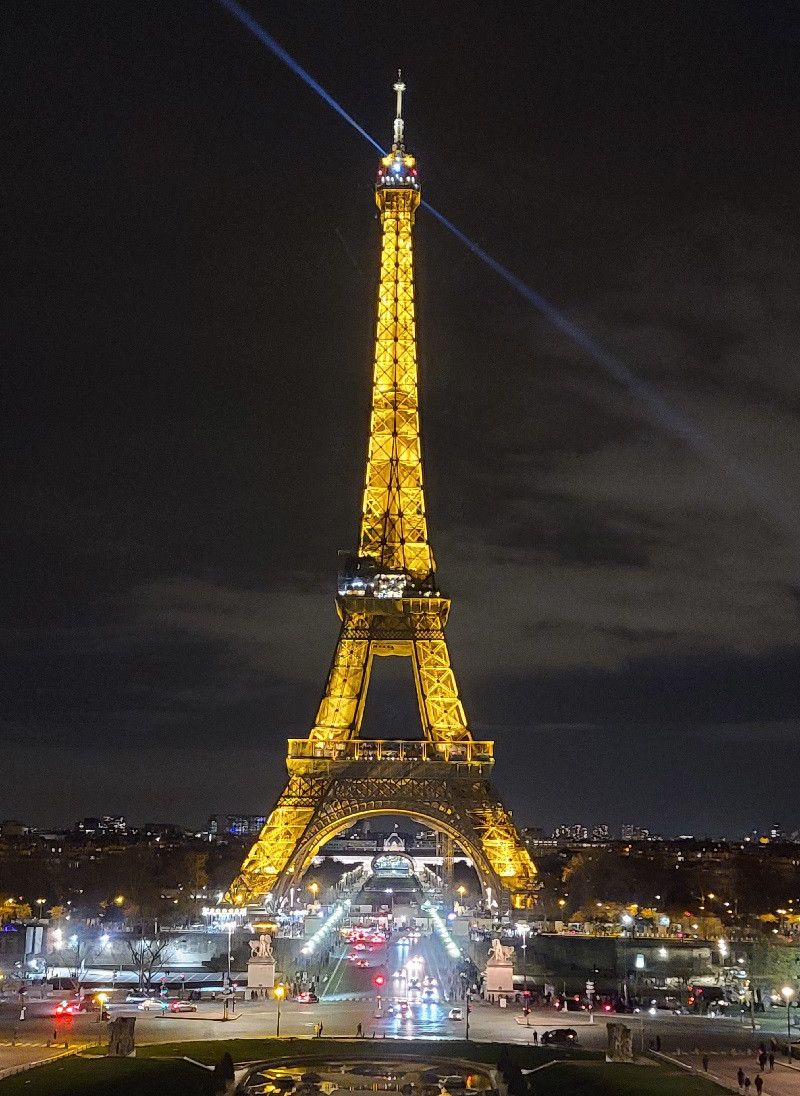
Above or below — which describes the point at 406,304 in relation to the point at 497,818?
above

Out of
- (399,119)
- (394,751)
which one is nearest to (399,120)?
(399,119)

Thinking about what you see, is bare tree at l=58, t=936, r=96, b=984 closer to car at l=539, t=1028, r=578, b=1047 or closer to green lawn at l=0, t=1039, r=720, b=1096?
green lawn at l=0, t=1039, r=720, b=1096

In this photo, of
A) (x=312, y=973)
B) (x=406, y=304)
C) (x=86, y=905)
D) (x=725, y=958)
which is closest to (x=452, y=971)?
(x=312, y=973)

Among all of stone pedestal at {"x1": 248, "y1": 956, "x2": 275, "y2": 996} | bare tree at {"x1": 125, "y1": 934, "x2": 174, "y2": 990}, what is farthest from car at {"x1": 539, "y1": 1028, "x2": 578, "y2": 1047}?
bare tree at {"x1": 125, "y1": 934, "x2": 174, "y2": 990}

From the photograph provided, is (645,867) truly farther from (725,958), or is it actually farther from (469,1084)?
(469,1084)

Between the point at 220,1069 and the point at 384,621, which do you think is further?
the point at 384,621
